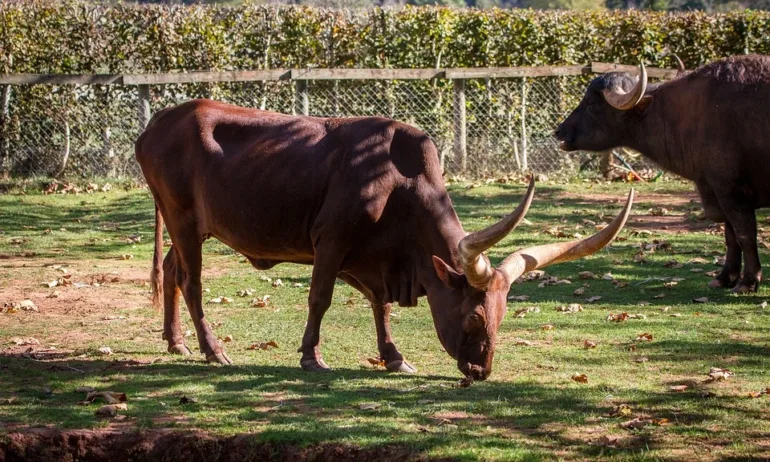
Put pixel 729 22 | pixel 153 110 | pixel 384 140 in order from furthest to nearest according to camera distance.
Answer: pixel 729 22
pixel 153 110
pixel 384 140

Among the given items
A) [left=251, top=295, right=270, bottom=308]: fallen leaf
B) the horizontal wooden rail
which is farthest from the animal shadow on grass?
the horizontal wooden rail

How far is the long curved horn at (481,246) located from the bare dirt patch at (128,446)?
5.89ft

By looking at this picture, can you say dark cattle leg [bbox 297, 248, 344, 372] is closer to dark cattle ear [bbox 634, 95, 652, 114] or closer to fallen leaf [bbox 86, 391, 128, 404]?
fallen leaf [bbox 86, 391, 128, 404]

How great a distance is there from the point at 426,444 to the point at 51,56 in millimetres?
15723

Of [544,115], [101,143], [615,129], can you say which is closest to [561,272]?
[615,129]

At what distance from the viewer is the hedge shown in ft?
65.8

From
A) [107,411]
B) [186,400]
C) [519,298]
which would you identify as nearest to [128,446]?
[107,411]

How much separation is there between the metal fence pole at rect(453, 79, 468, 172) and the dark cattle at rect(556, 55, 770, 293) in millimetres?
7562

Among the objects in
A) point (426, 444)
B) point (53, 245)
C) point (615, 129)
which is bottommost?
point (53, 245)

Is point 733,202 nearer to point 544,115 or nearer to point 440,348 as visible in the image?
point 440,348

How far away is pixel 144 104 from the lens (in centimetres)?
1903

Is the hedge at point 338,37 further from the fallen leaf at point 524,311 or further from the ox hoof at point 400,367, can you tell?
the ox hoof at point 400,367

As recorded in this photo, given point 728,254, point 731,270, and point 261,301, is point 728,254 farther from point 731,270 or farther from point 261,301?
point 261,301

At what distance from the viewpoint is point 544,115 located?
21.3m
